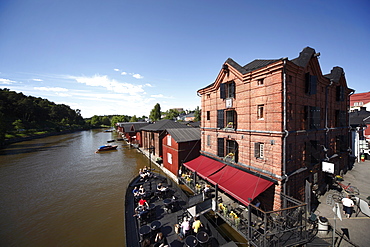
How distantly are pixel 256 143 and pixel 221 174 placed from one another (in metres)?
4.57

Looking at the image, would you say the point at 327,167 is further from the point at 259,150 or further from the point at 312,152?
the point at 259,150

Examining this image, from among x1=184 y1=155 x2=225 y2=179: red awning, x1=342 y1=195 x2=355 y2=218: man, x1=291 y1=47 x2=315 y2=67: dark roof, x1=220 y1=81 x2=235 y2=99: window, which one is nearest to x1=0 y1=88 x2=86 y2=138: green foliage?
x1=184 y1=155 x2=225 y2=179: red awning

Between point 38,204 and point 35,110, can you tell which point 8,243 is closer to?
point 38,204

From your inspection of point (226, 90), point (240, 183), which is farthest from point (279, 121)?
point (226, 90)

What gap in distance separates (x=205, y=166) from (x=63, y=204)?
15973mm

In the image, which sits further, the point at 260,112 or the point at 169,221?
the point at 260,112

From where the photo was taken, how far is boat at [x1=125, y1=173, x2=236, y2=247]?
8898 millimetres

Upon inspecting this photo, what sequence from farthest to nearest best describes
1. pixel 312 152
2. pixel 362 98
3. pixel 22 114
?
pixel 22 114, pixel 362 98, pixel 312 152

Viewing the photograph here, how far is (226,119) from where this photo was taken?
1544 cm

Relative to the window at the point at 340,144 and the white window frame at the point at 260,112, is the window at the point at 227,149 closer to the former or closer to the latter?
the white window frame at the point at 260,112

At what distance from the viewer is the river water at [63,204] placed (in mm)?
→ 11188

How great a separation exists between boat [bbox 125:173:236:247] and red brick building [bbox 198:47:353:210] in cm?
534

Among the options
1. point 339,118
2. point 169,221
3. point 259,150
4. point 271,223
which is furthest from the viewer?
point 339,118

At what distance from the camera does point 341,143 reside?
18609mm
